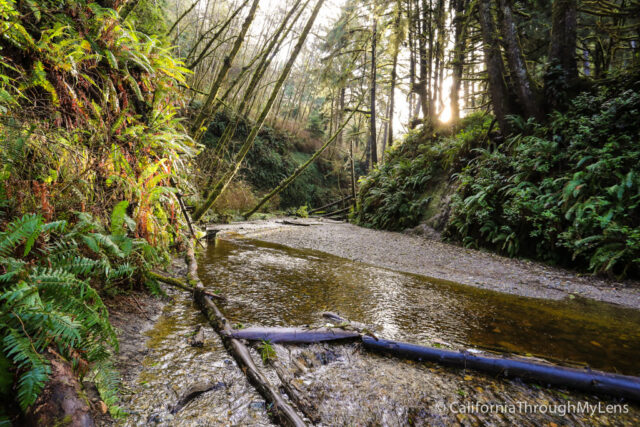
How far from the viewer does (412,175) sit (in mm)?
10172

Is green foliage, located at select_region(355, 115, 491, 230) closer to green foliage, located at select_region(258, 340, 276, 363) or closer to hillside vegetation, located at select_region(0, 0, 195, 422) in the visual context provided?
hillside vegetation, located at select_region(0, 0, 195, 422)

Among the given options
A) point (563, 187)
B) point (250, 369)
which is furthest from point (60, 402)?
point (563, 187)

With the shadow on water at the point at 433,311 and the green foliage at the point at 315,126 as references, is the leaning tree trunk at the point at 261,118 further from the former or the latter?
the green foliage at the point at 315,126

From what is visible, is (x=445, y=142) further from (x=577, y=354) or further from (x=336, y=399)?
(x=336, y=399)

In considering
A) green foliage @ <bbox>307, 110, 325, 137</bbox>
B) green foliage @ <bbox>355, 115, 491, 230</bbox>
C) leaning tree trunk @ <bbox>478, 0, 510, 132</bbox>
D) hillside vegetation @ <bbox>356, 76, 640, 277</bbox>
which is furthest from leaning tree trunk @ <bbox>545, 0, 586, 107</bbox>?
green foliage @ <bbox>307, 110, 325, 137</bbox>

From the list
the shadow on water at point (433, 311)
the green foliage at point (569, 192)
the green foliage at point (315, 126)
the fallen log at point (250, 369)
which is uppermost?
the green foliage at point (315, 126)

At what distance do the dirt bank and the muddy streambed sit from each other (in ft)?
1.47

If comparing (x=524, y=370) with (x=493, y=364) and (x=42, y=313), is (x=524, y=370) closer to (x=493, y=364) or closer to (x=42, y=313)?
(x=493, y=364)

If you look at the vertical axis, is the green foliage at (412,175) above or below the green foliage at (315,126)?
below

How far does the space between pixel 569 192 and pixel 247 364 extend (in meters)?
6.02

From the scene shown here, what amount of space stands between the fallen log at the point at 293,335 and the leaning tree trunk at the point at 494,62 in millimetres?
7696

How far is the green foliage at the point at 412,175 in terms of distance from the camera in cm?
895

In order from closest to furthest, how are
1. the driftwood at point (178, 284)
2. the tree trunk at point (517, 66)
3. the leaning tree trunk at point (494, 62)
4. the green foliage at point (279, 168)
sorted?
1. the driftwood at point (178, 284)
2. the tree trunk at point (517, 66)
3. the leaning tree trunk at point (494, 62)
4. the green foliage at point (279, 168)

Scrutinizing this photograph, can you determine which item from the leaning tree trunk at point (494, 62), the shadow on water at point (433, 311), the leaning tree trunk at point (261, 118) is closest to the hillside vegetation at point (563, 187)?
the leaning tree trunk at point (494, 62)
